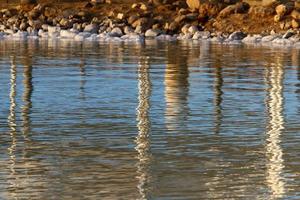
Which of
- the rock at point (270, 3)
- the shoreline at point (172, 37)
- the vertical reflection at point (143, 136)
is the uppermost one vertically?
the rock at point (270, 3)

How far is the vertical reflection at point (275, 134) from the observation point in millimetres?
8203

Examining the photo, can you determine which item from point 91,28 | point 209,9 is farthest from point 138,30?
point 209,9

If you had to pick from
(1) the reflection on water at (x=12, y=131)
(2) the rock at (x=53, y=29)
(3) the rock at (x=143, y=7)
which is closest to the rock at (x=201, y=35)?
(3) the rock at (x=143, y=7)

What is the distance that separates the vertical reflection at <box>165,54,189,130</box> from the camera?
40.3ft

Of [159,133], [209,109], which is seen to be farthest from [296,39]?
[159,133]

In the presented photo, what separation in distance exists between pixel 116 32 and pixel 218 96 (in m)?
25.5

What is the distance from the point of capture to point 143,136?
10961 mm

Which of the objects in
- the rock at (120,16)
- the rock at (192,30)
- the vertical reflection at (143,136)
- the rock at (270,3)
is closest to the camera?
the vertical reflection at (143,136)

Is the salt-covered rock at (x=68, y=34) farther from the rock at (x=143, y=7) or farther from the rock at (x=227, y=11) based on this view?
the rock at (x=227, y=11)

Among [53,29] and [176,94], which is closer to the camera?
[176,94]

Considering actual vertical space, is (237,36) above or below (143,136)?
below

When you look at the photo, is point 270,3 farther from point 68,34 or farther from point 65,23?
point 65,23

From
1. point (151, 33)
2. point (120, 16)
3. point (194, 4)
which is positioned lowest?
point (151, 33)

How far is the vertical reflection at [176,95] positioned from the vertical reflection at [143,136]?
0.28m
